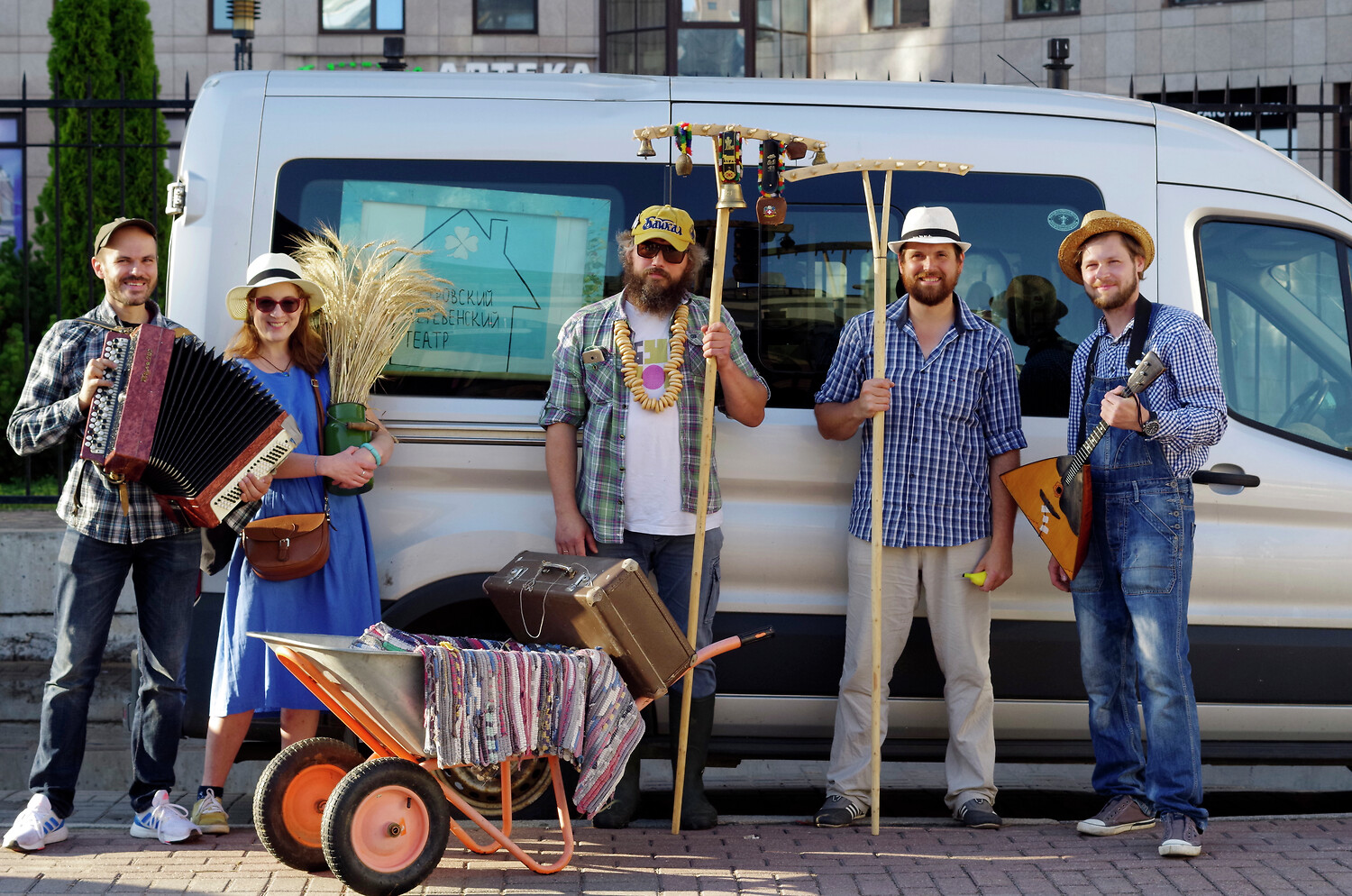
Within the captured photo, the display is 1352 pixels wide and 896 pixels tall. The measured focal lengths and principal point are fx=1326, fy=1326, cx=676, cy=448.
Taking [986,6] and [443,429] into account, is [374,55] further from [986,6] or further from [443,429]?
[443,429]

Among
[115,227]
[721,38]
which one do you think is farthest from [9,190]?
[115,227]

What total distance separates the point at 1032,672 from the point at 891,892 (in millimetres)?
1115

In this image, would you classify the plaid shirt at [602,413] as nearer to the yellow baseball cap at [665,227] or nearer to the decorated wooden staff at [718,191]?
the decorated wooden staff at [718,191]

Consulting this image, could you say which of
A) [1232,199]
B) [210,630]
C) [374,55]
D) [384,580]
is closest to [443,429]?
[384,580]

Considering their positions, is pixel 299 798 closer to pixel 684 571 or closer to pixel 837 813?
pixel 684 571

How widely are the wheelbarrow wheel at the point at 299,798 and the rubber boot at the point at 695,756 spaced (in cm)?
113

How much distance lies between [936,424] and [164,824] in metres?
2.89

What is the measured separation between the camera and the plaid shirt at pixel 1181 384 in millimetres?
4121

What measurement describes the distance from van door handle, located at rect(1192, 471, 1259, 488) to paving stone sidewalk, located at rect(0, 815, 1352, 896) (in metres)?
1.20

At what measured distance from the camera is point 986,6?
1848cm

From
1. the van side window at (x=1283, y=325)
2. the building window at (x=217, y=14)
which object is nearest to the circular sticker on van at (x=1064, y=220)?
the van side window at (x=1283, y=325)

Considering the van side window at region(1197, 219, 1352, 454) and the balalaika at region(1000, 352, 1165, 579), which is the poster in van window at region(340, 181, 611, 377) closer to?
the balalaika at region(1000, 352, 1165, 579)

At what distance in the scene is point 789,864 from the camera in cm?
416

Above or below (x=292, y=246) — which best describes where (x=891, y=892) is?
below
